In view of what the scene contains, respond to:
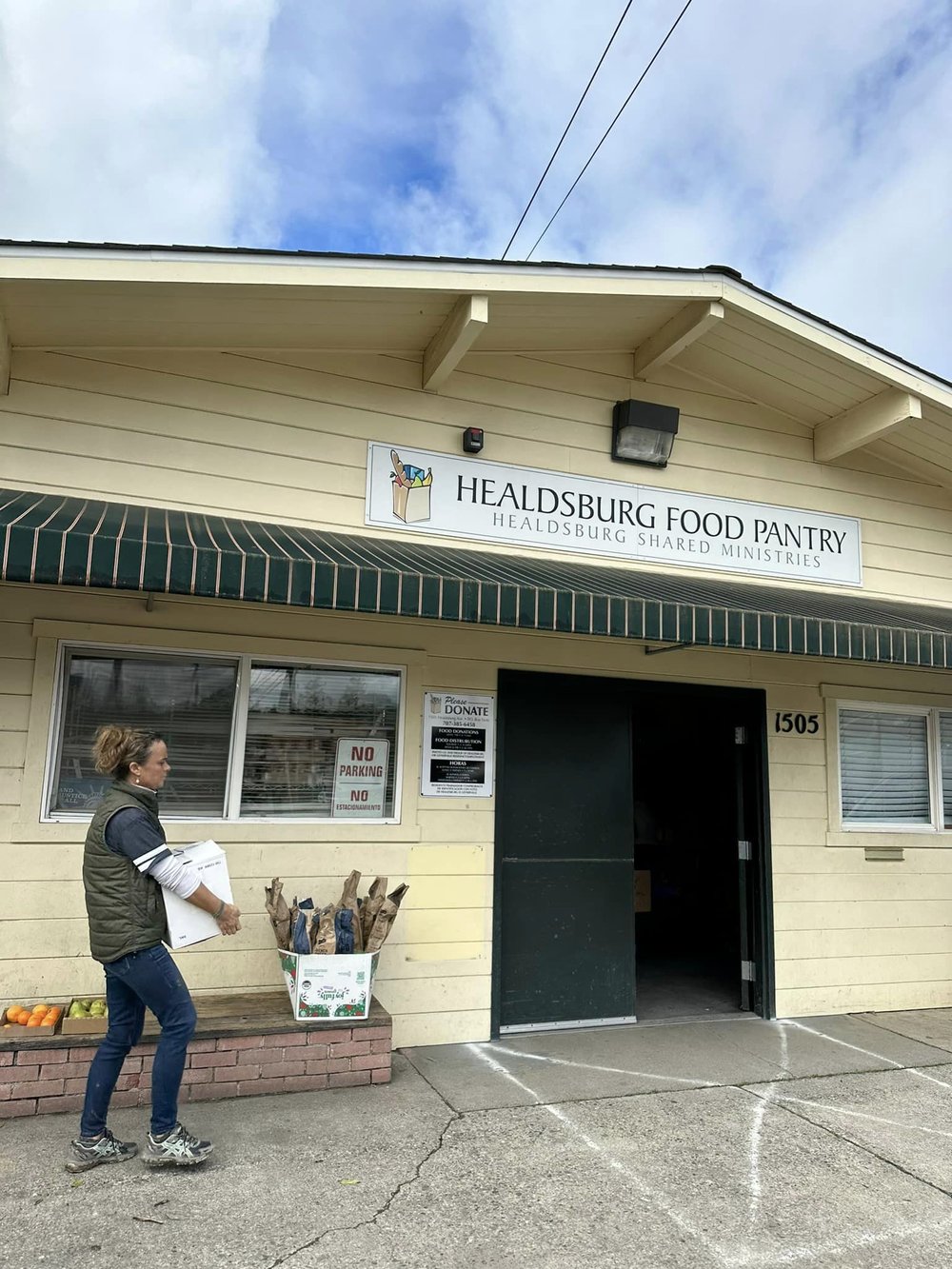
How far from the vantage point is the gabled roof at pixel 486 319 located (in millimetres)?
4477

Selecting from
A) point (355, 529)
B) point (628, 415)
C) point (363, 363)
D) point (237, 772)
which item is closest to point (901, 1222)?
point (237, 772)

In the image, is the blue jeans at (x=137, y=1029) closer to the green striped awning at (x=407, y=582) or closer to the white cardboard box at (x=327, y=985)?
the white cardboard box at (x=327, y=985)

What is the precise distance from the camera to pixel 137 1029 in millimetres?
3719

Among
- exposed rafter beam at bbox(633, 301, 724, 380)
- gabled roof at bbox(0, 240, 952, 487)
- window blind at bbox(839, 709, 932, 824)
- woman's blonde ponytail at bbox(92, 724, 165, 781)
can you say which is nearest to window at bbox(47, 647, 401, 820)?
woman's blonde ponytail at bbox(92, 724, 165, 781)

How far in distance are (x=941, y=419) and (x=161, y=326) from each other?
5391 millimetres

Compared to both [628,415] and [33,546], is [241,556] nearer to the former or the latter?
[33,546]

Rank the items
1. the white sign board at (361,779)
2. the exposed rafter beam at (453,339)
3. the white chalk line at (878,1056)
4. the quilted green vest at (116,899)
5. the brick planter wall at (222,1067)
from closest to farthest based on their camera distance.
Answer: the quilted green vest at (116,899), the brick planter wall at (222,1067), the exposed rafter beam at (453,339), the white chalk line at (878,1056), the white sign board at (361,779)

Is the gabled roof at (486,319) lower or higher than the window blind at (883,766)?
higher

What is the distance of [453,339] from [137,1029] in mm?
3926

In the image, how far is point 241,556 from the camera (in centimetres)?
400

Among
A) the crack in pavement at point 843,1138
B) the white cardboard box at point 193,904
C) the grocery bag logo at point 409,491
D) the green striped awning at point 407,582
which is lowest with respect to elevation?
the crack in pavement at point 843,1138

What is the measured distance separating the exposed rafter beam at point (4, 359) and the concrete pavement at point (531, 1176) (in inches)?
142

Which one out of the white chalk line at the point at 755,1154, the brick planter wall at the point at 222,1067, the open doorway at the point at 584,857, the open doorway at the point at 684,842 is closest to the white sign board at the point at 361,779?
the open doorway at the point at 584,857

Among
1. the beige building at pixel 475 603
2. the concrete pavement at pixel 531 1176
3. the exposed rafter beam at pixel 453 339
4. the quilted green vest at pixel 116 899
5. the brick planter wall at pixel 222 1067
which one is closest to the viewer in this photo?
the concrete pavement at pixel 531 1176
